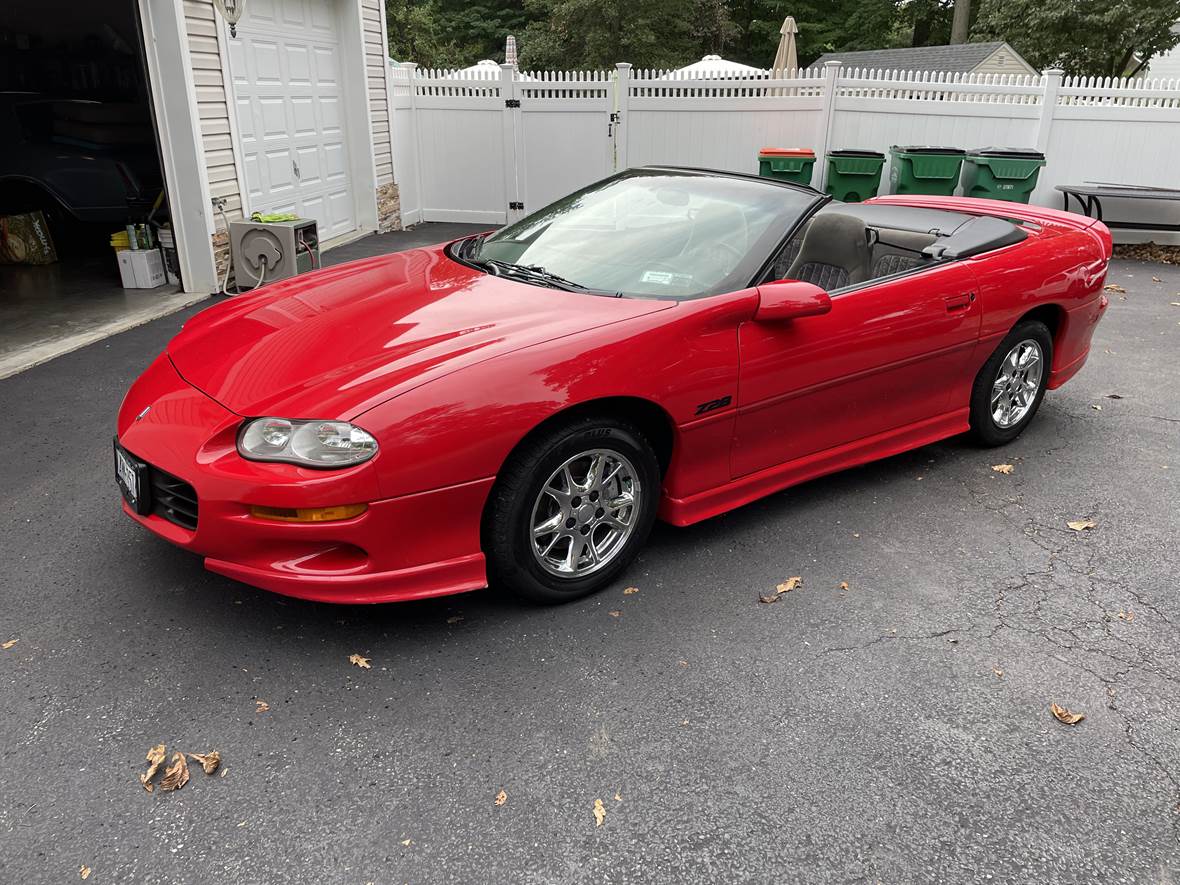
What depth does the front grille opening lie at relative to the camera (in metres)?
2.77

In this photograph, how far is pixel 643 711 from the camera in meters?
2.62

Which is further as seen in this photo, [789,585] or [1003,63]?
[1003,63]

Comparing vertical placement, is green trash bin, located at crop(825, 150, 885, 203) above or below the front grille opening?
above

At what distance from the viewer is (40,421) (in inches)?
189

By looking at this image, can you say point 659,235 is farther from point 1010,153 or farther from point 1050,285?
point 1010,153

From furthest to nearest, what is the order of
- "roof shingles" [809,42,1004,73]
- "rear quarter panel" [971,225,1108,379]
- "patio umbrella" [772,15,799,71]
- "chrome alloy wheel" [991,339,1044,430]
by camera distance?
"roof shingles" [809,42,1004,73] < "patio umbrella" [772,15,799,71] < "chrome alloy wheel" [991,339,1044,430] < "rear quarter panel" [971,225,1108,379]

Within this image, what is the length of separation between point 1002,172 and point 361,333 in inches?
378

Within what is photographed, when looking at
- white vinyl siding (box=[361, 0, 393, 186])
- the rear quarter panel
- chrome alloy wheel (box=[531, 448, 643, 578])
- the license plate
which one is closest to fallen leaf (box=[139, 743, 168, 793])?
the license plate

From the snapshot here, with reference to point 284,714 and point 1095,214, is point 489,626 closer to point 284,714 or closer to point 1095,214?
point 284,714

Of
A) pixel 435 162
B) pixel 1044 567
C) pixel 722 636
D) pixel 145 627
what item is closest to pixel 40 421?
pixel 145 627

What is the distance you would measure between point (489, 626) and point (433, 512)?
54cm

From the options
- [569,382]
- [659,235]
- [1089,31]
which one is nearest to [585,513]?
[569,382]

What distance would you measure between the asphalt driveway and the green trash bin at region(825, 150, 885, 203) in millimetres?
7886

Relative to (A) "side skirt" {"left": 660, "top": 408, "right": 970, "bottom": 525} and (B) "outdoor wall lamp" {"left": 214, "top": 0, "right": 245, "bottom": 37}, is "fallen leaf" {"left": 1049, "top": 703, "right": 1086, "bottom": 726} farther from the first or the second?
(B) "outdoor wall lamp" {"left": 214, "top": 0, "right": 245, "bottom": 37}
